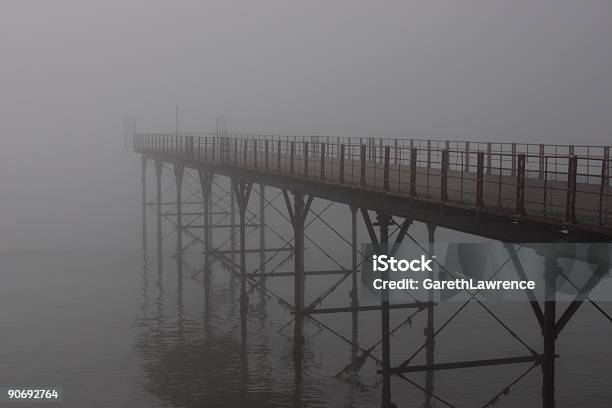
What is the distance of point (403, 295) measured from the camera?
43688mm

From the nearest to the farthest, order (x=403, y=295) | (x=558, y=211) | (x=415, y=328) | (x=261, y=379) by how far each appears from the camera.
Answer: (x=558, y=211), (x=261, y=379), (x=415, y=328), (x=403, y=295)

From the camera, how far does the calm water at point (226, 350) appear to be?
24.5 meters

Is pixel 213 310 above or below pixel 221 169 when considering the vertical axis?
below

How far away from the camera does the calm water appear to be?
24547 mm

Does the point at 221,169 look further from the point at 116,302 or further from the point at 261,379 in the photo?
the point at 261,379

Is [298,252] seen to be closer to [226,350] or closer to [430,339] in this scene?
[430,339]

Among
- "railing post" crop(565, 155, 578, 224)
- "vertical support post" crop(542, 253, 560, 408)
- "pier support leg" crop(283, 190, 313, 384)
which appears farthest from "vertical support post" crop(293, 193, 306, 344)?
"railing post" crop(565, 155, 578, 224)

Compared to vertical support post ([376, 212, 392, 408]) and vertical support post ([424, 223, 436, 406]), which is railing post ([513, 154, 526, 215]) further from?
vertical support post ([424, 223, 436, 406])

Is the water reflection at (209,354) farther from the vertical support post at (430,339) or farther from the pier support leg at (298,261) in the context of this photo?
the vertical support post at (430,339)

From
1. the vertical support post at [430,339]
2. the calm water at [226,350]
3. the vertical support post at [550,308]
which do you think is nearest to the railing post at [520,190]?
the vertical support post at [550,308]

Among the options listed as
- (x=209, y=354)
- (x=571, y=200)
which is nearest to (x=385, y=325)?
(x=571, y=200)

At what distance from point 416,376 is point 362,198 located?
7815 millimetres

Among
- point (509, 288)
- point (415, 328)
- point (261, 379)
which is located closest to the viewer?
point (261, 379)

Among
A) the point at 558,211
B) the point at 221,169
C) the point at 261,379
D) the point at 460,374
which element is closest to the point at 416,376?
the point at 460,374
